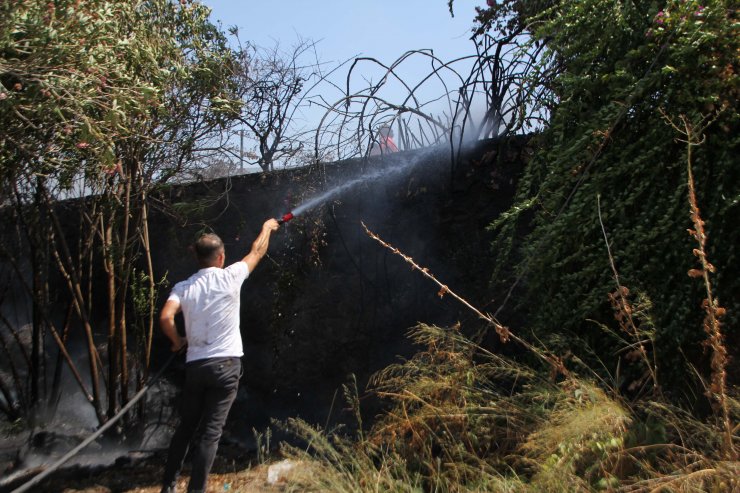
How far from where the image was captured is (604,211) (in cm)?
404

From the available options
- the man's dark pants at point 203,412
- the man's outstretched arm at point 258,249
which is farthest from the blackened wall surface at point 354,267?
the man's dark pants at point 203,412

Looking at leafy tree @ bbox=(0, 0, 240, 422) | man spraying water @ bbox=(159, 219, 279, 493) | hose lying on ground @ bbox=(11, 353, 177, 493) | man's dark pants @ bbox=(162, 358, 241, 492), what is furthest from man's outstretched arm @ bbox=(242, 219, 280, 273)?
leafy tree @ bbox=(0, 0, 240, 422)

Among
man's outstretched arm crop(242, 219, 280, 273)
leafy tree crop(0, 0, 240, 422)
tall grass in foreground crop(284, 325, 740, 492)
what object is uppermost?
leafy tree crop(0, 0, 240, 422)

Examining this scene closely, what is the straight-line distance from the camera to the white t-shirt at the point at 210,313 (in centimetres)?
380

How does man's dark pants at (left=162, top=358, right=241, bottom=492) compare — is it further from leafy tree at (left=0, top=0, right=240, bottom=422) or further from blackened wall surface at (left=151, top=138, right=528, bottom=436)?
blackened wall surface at (left=151, top=138, right=528, bottom=436)

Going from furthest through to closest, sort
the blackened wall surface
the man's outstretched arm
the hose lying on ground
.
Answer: the blackened wall surface < the man's outstretched arm < the hose lying on ground

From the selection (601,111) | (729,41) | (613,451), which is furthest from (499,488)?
(729,41)

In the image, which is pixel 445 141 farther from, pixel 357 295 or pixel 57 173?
pixel 57 173

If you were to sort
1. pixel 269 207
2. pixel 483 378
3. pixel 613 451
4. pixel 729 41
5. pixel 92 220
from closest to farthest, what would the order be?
pixel 613 451, pixel 729 41, pixel 483 378, pixel 92 220, pixel 269 207

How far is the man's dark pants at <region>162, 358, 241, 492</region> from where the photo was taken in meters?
3.75

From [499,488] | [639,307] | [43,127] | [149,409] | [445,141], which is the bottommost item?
[149,409]

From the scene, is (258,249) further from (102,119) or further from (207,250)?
(102,119)

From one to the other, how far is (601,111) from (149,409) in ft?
14.8

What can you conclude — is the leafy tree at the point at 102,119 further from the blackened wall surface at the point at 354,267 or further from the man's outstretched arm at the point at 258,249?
the man's outstretched arm at the point at 258,249
